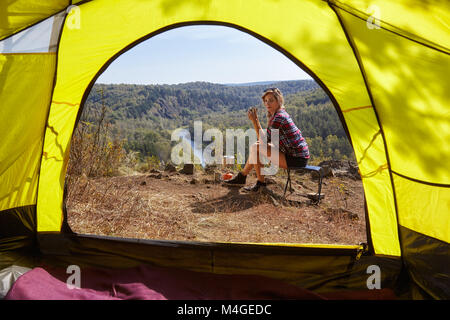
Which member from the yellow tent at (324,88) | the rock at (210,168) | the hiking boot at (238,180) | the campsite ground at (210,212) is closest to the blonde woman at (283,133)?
the campsite ground at (210,212)

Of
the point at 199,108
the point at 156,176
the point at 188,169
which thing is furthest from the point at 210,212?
the point at 199,108

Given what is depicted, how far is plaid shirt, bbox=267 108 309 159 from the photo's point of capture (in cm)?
380

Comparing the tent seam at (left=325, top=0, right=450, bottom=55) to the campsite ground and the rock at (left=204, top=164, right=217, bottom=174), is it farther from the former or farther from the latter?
the rock at (left=204, top=164, right=217, bottom=174)

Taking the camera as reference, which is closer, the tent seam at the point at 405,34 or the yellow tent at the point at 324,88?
the tent seam at the point at 405,34

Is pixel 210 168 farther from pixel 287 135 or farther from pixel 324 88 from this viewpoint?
pixel 324 88

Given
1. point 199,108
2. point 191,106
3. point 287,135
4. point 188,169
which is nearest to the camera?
point 287,135

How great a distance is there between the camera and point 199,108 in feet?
146

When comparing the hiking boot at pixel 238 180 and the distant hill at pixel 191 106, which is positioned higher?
the distant hill at pixel 191 106

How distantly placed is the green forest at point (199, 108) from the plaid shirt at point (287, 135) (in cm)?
1128

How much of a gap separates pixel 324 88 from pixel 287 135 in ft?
5.13

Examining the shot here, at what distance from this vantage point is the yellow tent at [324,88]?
1.81 metres

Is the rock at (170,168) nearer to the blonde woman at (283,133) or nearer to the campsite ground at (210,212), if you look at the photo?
the campsite ground at (210,212)

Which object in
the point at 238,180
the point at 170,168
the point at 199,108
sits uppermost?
the point at 199,108
